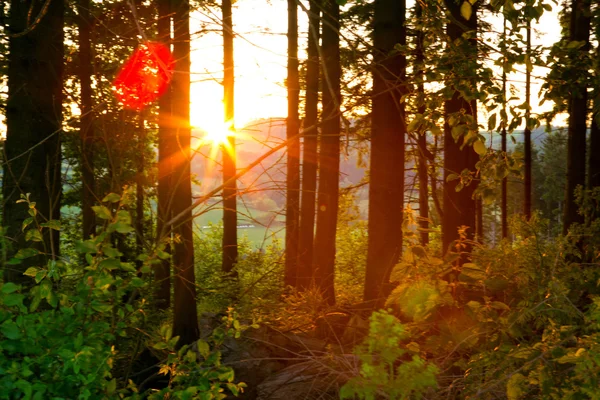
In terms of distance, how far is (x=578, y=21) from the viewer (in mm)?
12680

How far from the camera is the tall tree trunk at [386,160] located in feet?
21.9

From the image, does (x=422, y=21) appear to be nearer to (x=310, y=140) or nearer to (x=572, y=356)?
(x=572, y=356)

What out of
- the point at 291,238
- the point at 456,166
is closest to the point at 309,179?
the point at 456,166

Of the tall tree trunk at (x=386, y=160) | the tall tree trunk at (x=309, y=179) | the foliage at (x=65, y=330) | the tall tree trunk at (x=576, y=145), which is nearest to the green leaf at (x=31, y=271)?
the foliage at (x=65, y=330)

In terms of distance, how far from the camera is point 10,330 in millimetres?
2713

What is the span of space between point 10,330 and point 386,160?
492 centimetres

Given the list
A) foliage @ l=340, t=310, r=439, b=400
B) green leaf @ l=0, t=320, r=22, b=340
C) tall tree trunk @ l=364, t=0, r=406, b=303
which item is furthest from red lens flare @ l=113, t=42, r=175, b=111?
tall tree trunk @ l=364, t=0, r=406, b=303

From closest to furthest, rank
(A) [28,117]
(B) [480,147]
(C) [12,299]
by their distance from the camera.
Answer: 1. (C) [12,299]
2. (B) [480,147]
3. (A) [28,117]

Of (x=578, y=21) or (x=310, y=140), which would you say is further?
(x=310, y=140)

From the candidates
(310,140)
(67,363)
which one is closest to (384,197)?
(67,363)

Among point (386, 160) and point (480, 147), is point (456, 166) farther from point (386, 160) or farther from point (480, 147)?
point (480, 147)

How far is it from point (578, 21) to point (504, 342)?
11.7 metres

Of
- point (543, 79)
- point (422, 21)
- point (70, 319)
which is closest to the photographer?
point (70, 319)

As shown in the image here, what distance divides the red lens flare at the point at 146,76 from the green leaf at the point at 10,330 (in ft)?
4.84
